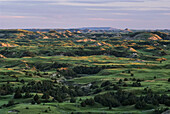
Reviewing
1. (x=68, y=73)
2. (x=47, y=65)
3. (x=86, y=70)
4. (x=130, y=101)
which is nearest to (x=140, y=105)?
(x=130, y=101)

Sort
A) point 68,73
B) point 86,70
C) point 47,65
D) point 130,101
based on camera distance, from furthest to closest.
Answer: point 47,65
point 86,70
point 68,73
point 130,101

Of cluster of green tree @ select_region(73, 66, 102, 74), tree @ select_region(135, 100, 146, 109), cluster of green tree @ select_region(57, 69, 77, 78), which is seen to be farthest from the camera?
cluster of green tree @ select_region(73, 66, 102, 74)

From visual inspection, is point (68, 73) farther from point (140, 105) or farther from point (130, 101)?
point (140, 105)

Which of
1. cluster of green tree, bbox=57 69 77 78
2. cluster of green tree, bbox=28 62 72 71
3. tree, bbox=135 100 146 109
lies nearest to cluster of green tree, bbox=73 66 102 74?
cluster of green tree, bbox=57 69 77 78

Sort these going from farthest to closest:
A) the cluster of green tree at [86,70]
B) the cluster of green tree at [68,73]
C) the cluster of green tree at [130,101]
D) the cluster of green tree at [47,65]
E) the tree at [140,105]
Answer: the cluster of green tree at [47,65], the cluster of green tree at [86,70], the cluster of green tree at [68,73], the cluster of green tree at [130,101], the tree at [140,105]

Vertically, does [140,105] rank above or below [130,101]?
above

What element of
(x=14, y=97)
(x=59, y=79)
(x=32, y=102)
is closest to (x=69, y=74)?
(x=59, y=79)

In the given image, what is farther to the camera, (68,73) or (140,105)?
(68,73)

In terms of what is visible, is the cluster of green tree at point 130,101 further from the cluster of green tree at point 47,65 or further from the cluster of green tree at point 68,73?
the cluster of green tree at point 47,65

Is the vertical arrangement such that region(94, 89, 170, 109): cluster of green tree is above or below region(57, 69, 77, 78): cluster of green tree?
above

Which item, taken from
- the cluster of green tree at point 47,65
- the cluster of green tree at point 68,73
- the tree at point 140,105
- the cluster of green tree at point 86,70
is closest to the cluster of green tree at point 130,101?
the tree at point 140,105

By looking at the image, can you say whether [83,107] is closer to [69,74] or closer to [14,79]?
[14,79]

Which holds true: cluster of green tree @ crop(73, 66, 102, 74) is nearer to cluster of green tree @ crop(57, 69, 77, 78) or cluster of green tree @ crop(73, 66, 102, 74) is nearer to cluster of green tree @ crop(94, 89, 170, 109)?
cluster of green tree @ crop(57, 69, 77, 78)
